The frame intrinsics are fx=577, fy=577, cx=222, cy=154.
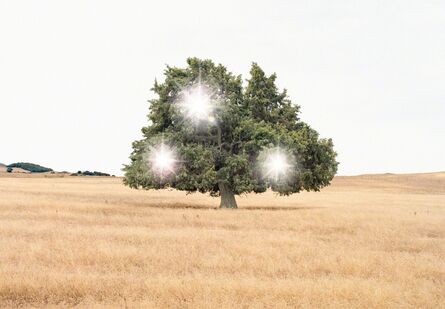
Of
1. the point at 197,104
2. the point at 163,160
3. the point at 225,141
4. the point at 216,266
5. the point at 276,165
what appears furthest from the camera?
the point at 225,141

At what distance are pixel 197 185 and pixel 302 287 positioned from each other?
1067 inches

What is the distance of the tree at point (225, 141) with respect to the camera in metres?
40.3

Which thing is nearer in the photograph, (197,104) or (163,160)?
(163,160)

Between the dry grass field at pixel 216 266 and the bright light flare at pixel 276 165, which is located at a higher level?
the bright light flare at pixel 276 165

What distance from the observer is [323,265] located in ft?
54.5

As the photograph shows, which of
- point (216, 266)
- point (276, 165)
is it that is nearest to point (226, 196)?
point (276, 165)

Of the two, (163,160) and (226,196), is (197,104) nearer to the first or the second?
(163,160)

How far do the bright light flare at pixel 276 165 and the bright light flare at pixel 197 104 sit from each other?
527 centimetres

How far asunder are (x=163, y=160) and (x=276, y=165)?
8.01 m

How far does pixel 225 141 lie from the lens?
143ft

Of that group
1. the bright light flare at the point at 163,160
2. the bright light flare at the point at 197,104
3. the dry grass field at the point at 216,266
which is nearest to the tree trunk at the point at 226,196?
the bright light flare at the point at 163,160

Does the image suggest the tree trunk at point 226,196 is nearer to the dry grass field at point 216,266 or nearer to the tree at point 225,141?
the tree at point 225,141

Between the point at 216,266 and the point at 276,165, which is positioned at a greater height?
the point at 276,165

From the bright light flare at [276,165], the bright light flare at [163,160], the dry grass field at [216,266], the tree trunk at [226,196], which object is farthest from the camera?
the tree trunk at [226,196]
